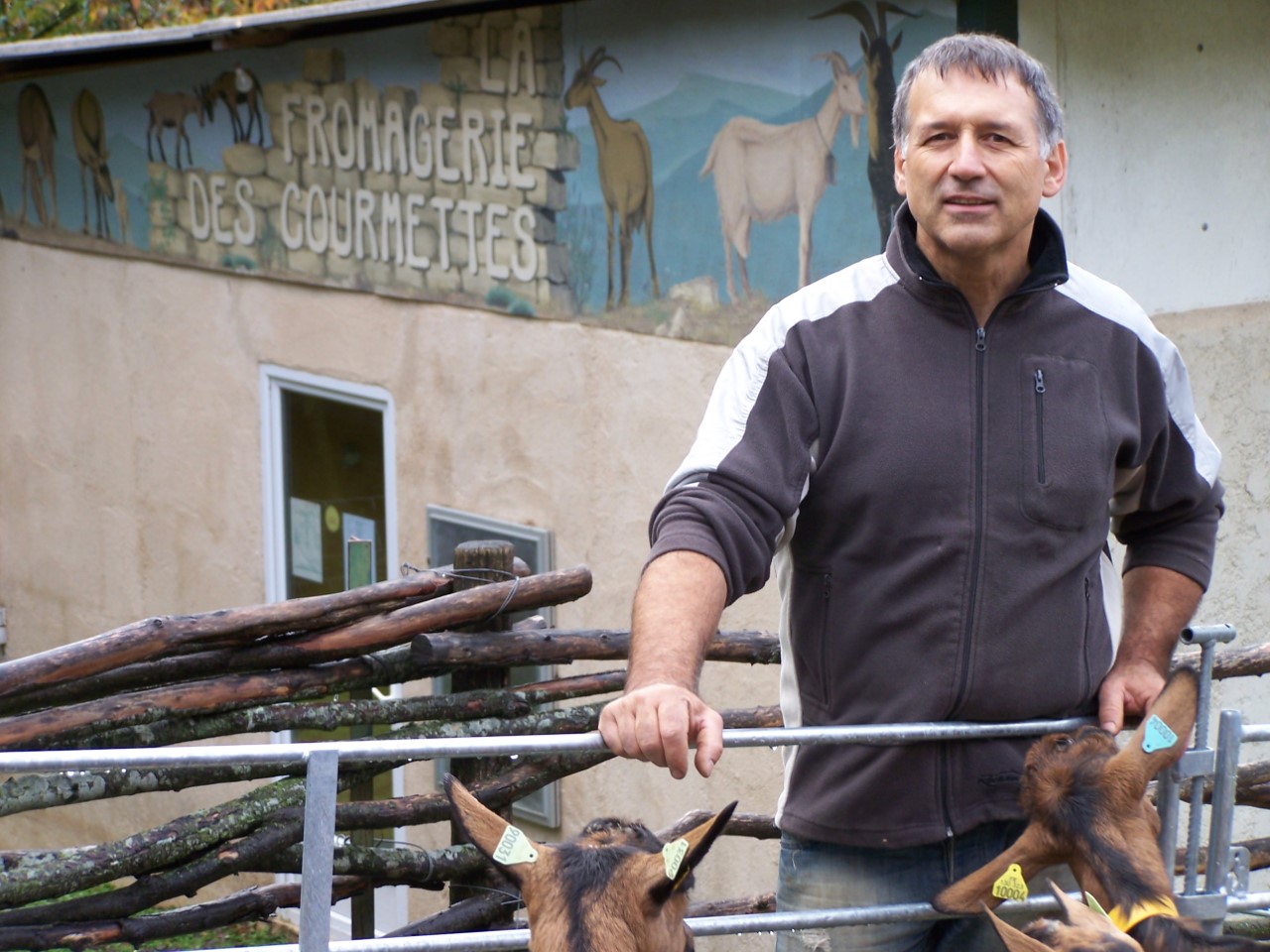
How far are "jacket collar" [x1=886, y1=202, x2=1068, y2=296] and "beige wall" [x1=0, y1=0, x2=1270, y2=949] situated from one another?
2486 millimetres

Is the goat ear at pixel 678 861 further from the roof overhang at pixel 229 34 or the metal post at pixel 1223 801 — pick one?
the roof overhang at pixel 229 34

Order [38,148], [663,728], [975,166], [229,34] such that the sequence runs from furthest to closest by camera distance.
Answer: [38,148] → [229,34] → [975,166] → [663,728]

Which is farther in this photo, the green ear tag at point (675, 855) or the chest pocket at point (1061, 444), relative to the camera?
the chest pocket at point (1061, 444)

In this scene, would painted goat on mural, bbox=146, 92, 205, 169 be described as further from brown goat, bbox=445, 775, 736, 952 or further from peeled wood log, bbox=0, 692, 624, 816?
brown goat, bbox=445, 775, 736, 952

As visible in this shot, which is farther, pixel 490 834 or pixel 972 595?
pixel 972 595

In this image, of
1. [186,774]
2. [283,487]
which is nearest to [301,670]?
[186,774]

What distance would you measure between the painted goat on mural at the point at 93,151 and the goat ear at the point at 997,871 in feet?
24.6

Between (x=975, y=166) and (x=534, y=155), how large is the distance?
14.0ft

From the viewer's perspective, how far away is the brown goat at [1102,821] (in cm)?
255

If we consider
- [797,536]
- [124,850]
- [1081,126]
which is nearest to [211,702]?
[124,850]

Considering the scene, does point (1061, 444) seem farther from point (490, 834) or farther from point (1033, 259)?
point (490, 834)

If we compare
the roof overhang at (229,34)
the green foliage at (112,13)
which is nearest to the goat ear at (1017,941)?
the roof overhang at (229,34)

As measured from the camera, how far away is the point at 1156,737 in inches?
105

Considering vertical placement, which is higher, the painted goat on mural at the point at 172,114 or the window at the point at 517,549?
the painted goat on mural at the point at 172,114
